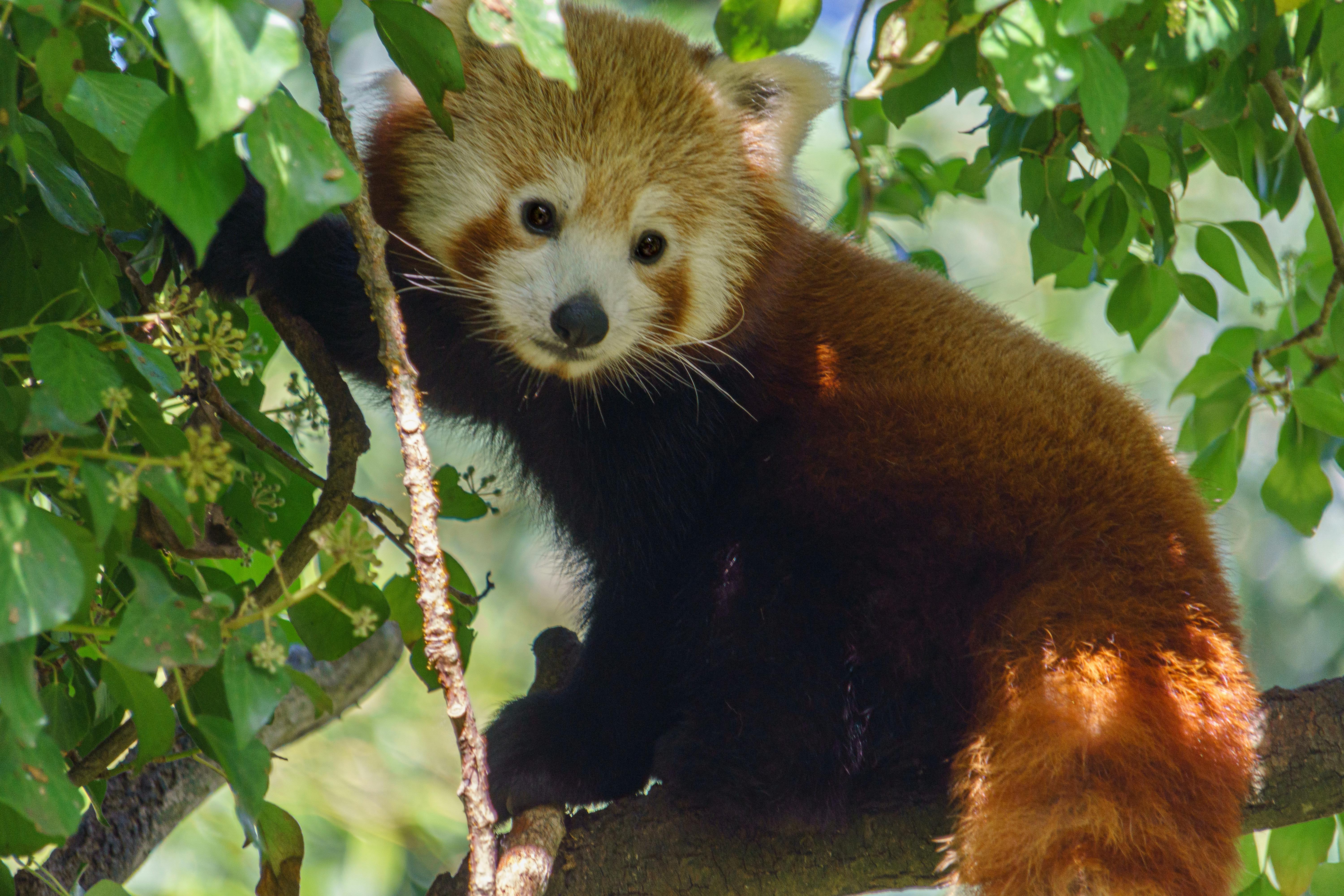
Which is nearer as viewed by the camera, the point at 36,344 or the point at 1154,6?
the point at 36,344

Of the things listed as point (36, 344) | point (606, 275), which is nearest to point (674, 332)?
point (606, 275)

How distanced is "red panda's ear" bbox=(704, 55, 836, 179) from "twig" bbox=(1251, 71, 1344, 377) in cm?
112

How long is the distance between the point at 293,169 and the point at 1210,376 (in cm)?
249

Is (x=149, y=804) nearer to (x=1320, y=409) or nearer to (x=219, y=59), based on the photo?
(x=219, y=59)

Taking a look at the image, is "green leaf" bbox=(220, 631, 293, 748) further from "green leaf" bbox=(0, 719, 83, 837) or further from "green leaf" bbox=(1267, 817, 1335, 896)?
"green leaf" bbox=(1267, 817, 1335, 896)

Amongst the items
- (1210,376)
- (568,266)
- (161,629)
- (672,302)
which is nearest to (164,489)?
(161,629)

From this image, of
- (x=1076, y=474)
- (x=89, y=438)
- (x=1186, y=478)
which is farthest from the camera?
(x=1186, y=478)

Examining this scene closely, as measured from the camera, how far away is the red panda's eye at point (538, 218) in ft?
8.72

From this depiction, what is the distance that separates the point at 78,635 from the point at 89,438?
0.48 metres

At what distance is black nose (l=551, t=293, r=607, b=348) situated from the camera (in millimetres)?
2492

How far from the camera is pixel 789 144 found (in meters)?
3.07

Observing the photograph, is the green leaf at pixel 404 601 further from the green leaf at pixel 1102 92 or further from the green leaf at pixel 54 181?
the green leaf at pixel 1102 92

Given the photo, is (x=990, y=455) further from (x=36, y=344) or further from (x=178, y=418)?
(x=36, y=344)

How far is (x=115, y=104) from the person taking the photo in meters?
1.23
